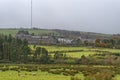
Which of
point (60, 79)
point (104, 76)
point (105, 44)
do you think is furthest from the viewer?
point (105, 44)

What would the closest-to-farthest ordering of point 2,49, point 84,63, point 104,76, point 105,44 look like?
point 104,76, point 84,63, point 2,49, point 105,44

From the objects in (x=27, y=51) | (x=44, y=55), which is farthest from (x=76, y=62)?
(x=27, y=51)

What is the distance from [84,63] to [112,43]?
2472 inches

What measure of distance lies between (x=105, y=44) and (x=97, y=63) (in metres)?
53.3

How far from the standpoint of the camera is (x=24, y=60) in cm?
9038

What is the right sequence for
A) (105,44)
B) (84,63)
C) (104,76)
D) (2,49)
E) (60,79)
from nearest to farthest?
1. (104,76)
2. (60,79)
3. (84,63)
4. (2,49)
5. (105,44)

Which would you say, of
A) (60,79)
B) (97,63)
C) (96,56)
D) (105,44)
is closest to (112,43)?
(105,44)

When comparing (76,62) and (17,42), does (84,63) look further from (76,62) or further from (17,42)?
(17,42)

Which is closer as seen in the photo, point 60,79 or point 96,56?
point 60,79

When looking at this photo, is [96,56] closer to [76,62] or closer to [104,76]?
[76,62]

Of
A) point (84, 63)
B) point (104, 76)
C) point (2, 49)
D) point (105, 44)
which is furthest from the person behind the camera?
point (105, 44)

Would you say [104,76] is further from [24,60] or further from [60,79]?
[24,60]

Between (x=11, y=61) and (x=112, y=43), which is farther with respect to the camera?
(x=112, y=43)

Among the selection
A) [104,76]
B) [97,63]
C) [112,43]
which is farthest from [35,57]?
[112,43]
